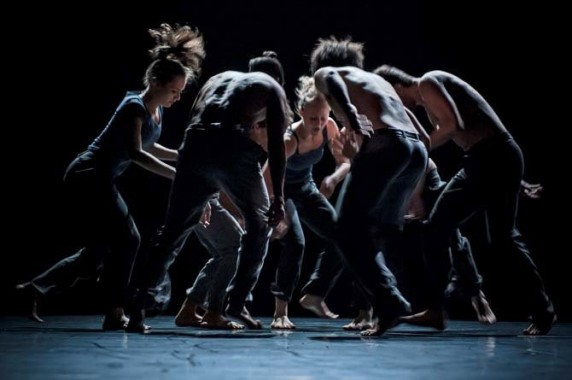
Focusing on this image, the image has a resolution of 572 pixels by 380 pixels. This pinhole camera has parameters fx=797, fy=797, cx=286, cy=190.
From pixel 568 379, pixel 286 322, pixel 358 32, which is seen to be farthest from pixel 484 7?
pixel 568 379

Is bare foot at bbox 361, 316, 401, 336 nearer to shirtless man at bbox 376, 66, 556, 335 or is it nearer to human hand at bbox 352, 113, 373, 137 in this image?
shirtless man at bbox 376, 66, 556, 335

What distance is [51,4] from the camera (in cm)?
542

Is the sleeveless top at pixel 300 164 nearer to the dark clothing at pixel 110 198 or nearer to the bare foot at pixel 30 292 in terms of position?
the dark clothing at pixel 110 198

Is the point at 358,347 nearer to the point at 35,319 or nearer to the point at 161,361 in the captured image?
the point at 161,361

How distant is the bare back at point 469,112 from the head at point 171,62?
40.4 inches

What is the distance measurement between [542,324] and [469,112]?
936 mm

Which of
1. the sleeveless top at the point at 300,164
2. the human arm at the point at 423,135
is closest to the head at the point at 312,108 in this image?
the sleeveless top at the point at 300,164

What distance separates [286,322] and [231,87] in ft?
4.32

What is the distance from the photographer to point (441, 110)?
3332 millimetres

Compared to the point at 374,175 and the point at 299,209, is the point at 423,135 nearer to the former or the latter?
the point at 374,175

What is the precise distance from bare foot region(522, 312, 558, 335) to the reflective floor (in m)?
0.07

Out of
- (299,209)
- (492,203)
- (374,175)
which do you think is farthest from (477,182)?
(299,209)

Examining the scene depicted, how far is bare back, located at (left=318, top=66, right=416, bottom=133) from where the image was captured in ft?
10.5

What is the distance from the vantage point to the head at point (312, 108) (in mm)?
3988
